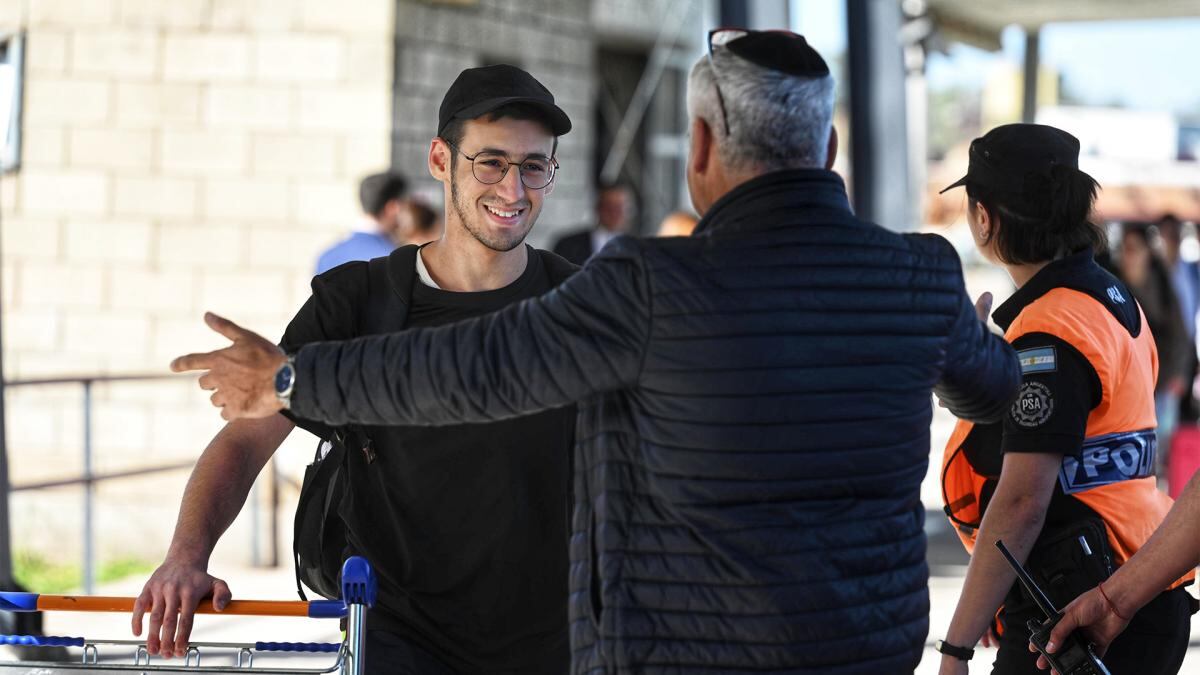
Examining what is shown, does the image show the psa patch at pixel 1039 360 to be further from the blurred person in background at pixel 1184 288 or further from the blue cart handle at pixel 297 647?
the blurred person in background at pixel 1184 288

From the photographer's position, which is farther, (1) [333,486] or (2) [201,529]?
(1) [333,486]

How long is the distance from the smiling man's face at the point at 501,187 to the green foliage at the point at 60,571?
6711 mm

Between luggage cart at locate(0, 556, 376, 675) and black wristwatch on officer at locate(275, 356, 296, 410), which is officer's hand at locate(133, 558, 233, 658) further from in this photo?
black wristwatch on officer at locate(275, 356, 296, 410)

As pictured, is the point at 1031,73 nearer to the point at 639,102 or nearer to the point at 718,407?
the point at 639,102

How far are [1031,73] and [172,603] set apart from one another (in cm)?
1833

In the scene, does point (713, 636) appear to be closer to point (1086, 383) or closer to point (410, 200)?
point (1086, 383)

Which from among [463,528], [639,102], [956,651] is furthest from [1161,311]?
[463,528]

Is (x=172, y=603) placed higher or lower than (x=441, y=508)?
lower

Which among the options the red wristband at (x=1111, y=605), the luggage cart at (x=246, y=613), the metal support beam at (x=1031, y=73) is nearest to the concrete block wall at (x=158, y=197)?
the luggage cart at (x=246, y=613)

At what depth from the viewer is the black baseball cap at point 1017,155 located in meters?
3.16

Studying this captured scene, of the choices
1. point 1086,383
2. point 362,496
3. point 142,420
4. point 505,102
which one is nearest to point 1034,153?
point 1086,383

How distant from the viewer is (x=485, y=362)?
7.57 feet

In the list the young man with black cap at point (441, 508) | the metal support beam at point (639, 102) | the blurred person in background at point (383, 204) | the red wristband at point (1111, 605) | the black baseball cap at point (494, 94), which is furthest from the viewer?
the metal support beam at point (639, 102)

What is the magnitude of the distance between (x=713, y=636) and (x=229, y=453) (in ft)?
4.01
